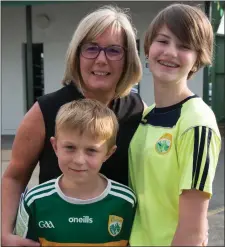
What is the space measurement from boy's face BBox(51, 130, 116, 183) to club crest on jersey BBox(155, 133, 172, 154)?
249 millimetres

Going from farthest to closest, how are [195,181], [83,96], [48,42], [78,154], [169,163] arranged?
[48,42]
[83,96]
[78,154]
[169,163]
[195,181]

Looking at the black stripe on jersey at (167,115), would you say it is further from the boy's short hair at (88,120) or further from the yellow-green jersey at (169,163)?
the boy's short hair at (88,120)

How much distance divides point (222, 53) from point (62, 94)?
1102 cm

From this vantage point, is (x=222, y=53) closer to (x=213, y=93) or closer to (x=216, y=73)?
(x=216, y=73)

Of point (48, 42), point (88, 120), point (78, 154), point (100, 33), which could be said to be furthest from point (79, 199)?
point (48, 42)

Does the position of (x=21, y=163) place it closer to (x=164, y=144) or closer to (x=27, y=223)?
(x=27, y=223)

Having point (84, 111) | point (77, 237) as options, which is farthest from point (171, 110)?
point (77, 237)

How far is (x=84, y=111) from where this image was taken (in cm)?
180

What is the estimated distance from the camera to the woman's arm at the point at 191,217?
1493mm

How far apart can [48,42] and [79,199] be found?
9838 mm

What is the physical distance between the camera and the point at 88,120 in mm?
1756

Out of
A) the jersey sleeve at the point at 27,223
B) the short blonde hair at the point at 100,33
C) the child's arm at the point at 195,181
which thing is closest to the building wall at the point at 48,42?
the short blonde hair at the point at 100,33

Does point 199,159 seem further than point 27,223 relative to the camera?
No

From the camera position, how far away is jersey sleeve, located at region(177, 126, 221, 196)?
4.85 ft
